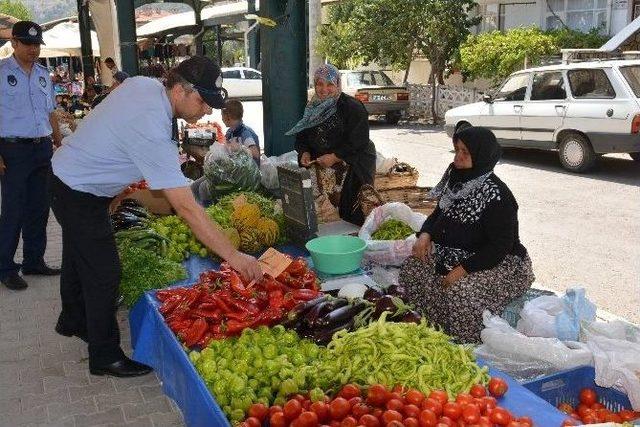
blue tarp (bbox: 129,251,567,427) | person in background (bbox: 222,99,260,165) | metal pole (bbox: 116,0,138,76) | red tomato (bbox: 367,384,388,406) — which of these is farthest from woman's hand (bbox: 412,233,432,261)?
metal pole (bbox: 116,0,138,76)

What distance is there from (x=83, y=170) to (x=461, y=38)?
619 inches

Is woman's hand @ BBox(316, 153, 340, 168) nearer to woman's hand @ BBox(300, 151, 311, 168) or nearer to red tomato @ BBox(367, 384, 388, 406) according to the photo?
woman's hand @ BBox(300, 151, 311, 168)

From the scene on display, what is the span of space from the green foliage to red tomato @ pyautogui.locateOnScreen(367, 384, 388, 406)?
15265 mm

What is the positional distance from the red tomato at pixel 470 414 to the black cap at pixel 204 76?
6.15ft

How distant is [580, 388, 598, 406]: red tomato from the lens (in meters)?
3.09

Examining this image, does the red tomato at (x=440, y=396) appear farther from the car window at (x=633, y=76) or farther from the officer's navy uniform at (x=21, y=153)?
the car window at (x=633, y=76)

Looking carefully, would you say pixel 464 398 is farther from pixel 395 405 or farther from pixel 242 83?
pixel 242 83

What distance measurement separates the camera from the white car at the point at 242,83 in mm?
28281

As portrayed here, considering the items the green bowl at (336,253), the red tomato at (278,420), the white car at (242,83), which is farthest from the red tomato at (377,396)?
the white car at (242,83)

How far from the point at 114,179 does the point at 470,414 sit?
2315 millimetres

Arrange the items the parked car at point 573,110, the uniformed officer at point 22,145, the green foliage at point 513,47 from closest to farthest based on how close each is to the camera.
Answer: the uniformed officer at point 22,145
the parked car at point 573,110
the green foliage at point 513,47

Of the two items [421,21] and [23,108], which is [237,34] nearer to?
[421,21]

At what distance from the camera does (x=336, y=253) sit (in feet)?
13.1

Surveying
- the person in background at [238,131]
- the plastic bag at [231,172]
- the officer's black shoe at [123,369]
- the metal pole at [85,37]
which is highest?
the metal pole at [85,37]
